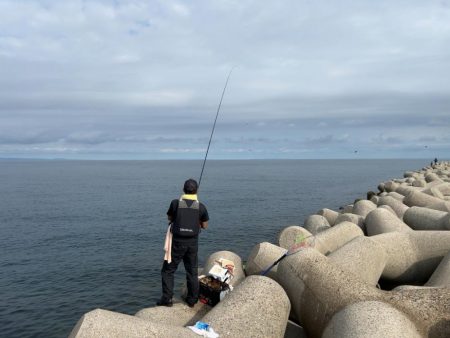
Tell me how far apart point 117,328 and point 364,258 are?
5163 millimetres

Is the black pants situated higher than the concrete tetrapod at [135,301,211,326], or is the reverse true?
the black pants

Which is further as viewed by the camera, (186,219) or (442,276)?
(442,276)

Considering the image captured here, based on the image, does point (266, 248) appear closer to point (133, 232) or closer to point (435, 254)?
point (435, 254)

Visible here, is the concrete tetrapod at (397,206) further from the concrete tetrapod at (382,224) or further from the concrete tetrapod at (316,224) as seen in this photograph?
the concrete tetrapod at (382,224)

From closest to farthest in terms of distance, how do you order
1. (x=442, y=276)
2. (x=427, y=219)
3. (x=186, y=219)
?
1. (x=186, y=219)
2. (x=442, y=276)
3. (x=427, y=219)

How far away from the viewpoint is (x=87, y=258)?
18.5m

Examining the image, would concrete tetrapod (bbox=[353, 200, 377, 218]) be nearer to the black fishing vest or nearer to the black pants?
the black pants

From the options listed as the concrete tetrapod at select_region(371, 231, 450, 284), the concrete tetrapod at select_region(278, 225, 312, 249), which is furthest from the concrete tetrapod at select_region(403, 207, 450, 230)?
the concrete tetrapod at select_region(278, 225, 312, 249)

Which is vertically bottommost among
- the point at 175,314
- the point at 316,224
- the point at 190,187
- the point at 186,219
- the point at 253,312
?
the point at 175,314

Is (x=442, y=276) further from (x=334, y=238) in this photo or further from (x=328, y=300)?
(x=334, y=238)

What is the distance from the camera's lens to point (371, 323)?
502cm

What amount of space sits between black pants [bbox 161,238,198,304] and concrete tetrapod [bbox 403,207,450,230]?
24.1 ft

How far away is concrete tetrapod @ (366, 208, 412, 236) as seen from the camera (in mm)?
11195

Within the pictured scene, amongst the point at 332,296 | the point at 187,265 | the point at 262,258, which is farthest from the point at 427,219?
the point at 187,265
